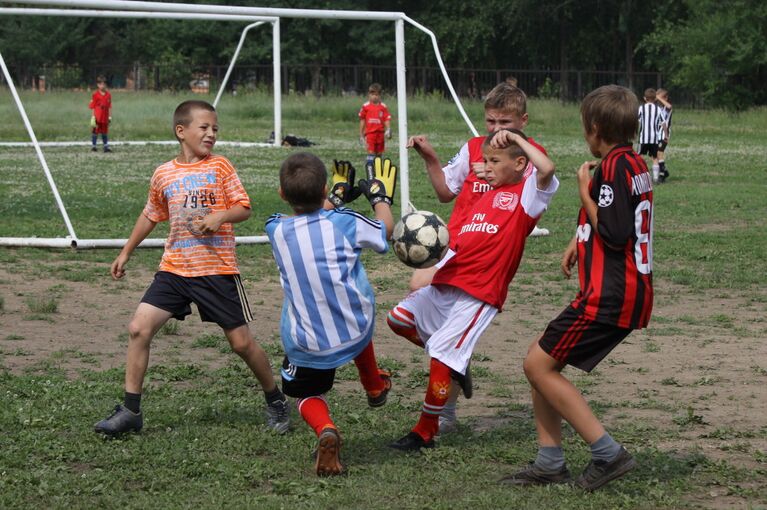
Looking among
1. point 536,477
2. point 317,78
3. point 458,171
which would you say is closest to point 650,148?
point 458,171

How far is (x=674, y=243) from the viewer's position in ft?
41.1

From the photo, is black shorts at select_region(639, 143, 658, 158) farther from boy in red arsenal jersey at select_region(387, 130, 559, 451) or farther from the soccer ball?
the soccer ball

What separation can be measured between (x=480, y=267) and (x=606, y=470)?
1153 millimetres

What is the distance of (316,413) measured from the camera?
5.00m

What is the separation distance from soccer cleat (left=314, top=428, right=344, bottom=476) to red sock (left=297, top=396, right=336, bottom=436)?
74 millimetres

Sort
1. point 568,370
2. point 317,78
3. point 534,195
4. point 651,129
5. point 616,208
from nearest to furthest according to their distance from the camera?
point 616,208
point 534,195
point 568,370
point 651,129
point 317,78

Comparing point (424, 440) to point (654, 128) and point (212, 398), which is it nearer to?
point (212, 398)

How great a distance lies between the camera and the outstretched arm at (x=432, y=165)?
560 centimetres

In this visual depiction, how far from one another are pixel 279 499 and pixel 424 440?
3.19ft

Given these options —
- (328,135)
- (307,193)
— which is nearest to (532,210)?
(307,193)

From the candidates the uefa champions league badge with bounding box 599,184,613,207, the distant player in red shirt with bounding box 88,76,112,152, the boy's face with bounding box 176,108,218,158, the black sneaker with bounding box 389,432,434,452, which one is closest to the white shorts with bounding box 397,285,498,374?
the black sneaker with bounding box 389,432,434,452

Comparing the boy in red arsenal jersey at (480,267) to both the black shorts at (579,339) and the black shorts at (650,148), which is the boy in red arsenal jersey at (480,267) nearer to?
the black shorts at (579,339)

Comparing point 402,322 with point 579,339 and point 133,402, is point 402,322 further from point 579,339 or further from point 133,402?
point 133,402

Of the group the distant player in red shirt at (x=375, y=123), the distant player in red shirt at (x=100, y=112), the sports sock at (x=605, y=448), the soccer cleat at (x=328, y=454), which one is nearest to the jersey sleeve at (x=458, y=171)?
the soccer cleat at (x=328, y=454)
